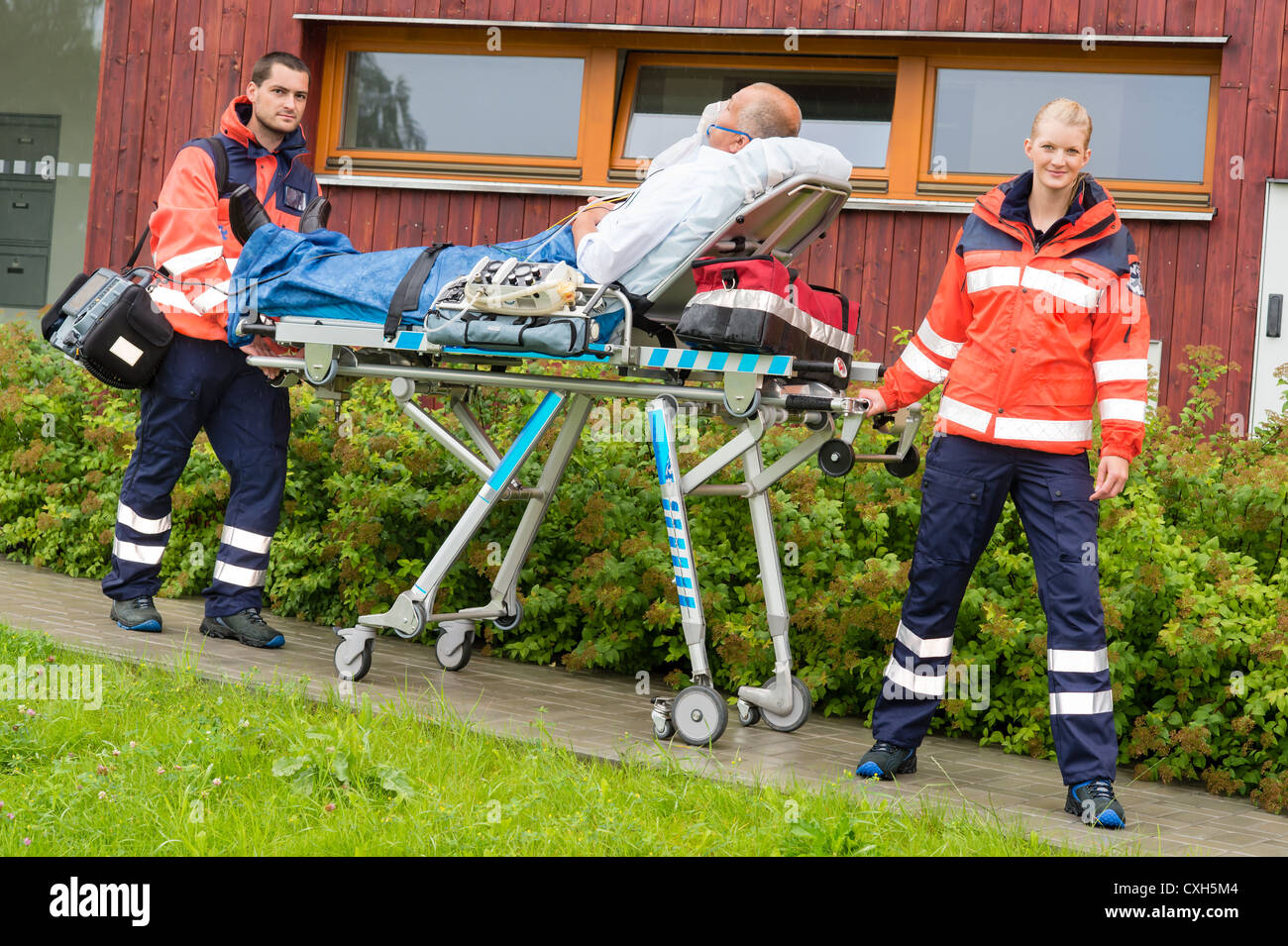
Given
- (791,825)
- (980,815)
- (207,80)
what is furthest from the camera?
A: (207,80)

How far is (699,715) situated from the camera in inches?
177

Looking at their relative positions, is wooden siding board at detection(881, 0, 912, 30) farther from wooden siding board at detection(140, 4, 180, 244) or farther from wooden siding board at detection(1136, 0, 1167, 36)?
wooden siding board at detection(140, 4, 180, 244)

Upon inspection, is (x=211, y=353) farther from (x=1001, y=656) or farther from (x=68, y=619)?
(x=1001, y=656)

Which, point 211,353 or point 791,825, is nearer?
point 791,825

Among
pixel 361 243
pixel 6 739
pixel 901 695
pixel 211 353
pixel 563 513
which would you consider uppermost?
pixel 361 243

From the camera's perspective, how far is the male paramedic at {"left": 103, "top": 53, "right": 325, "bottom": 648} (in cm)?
559

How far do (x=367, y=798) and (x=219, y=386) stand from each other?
8.25 feet

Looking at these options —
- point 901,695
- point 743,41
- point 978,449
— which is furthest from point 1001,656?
point 743,41

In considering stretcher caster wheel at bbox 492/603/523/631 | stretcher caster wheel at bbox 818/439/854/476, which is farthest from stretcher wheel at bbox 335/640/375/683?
stretcher caster wheel at bbox 818/439/854/476

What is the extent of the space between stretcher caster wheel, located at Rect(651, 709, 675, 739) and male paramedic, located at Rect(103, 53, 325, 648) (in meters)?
1.90

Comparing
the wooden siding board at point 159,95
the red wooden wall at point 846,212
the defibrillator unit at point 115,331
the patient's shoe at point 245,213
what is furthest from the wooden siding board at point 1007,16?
the wooden siding board at point 159,95

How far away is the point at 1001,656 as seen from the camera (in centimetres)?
518

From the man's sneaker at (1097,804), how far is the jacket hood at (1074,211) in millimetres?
1506

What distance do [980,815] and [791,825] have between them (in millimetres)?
752
